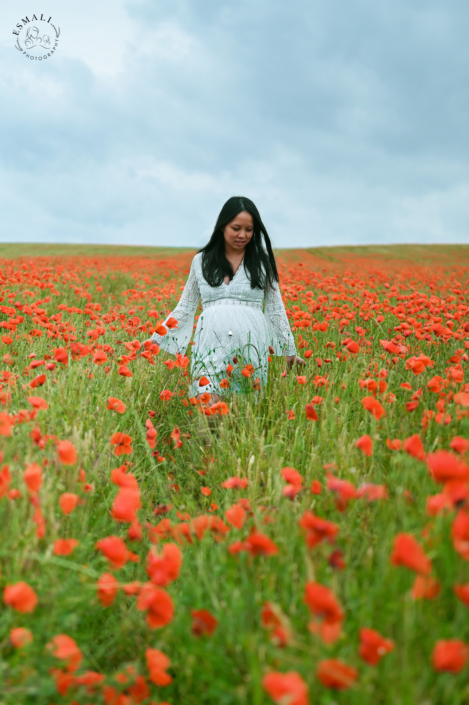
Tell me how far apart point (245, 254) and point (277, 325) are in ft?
1.94

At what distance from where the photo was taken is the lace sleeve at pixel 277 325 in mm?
3920

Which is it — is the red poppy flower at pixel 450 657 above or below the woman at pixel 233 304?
below

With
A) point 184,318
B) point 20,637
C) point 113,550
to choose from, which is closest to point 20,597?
point 20,637

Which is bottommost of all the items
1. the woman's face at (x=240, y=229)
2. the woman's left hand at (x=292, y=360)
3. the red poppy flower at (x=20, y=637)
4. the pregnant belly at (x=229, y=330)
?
the red poppy flower at (x=20, y=637)

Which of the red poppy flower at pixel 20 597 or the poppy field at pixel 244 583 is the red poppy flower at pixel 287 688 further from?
the red poppy flower at pixel 20 597

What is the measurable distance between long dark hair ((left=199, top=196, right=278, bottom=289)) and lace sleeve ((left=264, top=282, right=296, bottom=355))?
0.38 ft

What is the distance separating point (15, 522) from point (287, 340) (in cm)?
263

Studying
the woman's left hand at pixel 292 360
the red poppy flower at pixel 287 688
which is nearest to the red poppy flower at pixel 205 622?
the red poppy flower at pixel 287 688

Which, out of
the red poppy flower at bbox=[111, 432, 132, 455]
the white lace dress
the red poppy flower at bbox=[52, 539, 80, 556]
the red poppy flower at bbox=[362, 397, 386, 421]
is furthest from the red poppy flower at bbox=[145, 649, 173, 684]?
the white lace dress

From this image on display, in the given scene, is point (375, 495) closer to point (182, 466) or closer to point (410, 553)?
point (410, 553)

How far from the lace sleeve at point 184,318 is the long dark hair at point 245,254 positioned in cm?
20

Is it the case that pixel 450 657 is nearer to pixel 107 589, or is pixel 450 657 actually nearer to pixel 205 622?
pixel 205 622

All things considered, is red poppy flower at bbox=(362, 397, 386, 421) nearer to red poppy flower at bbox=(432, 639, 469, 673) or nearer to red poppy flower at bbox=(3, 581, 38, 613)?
red poppy flower at bbox=(432, 639, 469, 673)

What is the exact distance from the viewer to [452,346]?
13.8ft
